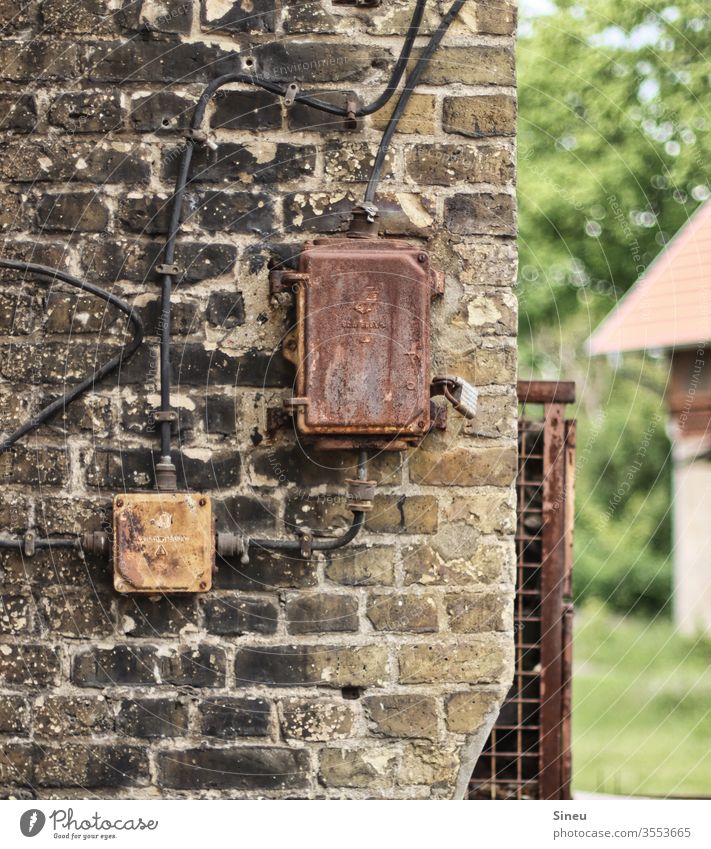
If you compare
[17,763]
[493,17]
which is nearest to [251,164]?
[493,17]

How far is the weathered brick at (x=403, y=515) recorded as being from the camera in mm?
2625

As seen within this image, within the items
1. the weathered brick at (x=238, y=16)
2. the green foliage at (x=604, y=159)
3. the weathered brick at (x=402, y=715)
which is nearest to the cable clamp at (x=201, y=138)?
the weathered brick at (x=238, y=16)

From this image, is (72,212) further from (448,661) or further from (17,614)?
(448,661)

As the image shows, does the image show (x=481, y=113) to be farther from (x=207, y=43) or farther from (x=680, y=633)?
(x=680, y=633)

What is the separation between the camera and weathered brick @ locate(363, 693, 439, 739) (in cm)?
261

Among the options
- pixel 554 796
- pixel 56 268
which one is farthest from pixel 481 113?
pixel 554 796

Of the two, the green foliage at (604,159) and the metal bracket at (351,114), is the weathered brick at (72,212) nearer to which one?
the metal bracket at (351,114)

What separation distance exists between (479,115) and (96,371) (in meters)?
1.19

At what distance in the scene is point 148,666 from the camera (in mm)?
2619

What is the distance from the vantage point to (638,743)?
33.6 feet

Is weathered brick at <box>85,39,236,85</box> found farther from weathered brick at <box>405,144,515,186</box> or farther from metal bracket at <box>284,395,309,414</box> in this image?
metal bracket at <box>284,395,309,414</box>

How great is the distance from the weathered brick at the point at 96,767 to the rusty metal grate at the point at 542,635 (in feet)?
3.76

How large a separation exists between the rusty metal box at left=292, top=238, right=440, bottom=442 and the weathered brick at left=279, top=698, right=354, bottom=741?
703mm

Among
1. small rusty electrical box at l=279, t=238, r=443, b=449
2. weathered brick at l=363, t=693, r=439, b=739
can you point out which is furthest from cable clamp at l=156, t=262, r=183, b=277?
weathered brick at l=363, t=693, r=439, b=739
